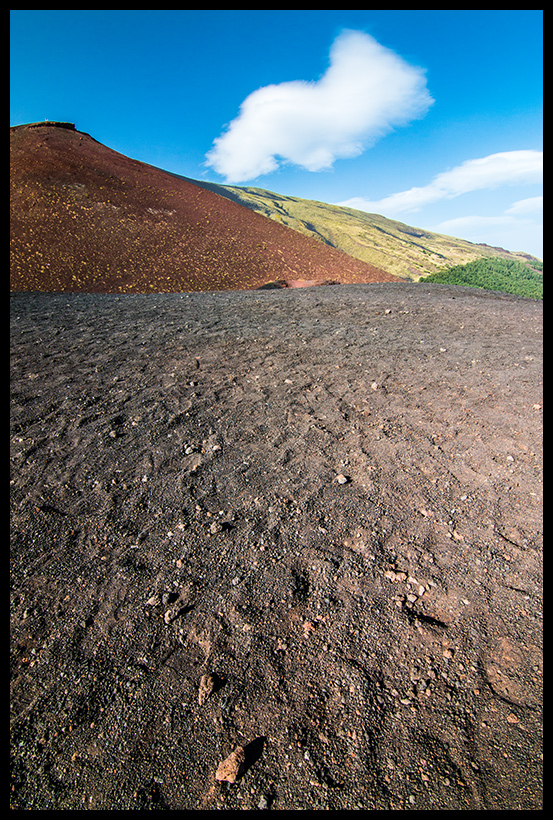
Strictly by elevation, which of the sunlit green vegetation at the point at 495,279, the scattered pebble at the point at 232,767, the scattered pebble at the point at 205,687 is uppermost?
the sunlit green vegetation at the point at 495,279

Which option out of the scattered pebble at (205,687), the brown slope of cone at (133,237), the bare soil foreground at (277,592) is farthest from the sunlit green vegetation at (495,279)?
the scattered pebble at (205,687)

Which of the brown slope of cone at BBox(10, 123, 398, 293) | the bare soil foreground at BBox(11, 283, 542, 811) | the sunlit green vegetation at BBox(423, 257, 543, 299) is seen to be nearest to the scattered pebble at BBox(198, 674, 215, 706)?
the bare soil foreground at BBox(11, 283, 542, 811)

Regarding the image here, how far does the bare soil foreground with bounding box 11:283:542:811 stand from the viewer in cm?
128

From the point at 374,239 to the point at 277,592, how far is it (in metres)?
81.7

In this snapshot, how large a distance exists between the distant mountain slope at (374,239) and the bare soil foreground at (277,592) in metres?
45.6

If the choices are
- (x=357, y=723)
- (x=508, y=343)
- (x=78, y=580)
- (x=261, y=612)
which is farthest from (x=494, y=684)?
(x=508, y=343)

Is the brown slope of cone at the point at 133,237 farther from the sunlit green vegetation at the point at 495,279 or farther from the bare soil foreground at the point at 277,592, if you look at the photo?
the bare soil foreground at the point at 277,592

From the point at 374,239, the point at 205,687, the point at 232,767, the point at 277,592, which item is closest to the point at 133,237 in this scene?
the point at 277,592

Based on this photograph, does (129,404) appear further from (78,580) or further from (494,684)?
(494,684)

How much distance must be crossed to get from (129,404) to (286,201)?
127954 millimetres

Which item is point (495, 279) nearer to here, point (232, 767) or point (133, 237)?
point (133, 237)

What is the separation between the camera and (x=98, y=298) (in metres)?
8.50

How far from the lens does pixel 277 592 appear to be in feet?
6.22

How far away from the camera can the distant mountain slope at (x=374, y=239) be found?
2205 inches
